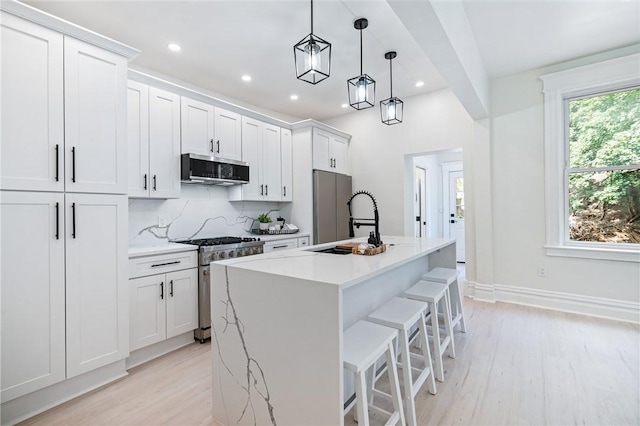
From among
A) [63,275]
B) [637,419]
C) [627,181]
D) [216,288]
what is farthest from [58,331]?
[627,181]

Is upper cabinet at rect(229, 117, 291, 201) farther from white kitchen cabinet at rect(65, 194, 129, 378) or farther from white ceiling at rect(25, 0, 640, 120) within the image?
white kitchen cabinet at rect(65, 194, 129, 378)

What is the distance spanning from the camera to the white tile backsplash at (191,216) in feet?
10.3

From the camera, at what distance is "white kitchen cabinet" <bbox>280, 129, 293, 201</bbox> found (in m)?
4.45

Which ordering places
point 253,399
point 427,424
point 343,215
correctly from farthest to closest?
point 343,215, point 427,424, point 253,399

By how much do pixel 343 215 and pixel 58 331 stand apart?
12.2 ft

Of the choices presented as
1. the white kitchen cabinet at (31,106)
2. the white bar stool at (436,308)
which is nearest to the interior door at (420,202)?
the white bar stool at (436,308)

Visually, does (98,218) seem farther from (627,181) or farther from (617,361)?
(627,181)

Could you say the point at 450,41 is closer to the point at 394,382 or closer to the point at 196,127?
the point at 394,382

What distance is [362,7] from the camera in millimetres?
2451

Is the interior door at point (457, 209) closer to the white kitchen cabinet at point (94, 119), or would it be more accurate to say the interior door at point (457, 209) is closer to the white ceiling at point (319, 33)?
the white ceiling at point (319, 33)

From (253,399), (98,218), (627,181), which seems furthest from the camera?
(627,181)

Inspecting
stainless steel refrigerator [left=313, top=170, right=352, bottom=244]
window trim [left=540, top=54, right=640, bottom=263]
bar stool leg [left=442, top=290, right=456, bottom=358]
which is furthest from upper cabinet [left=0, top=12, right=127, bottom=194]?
window trim [left=540, top=54, right=640, bottom=263]

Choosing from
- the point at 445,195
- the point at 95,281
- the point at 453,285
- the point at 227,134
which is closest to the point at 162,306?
the point at 95,281

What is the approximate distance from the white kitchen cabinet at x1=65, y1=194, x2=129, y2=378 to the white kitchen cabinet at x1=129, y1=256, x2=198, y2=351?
160mm
